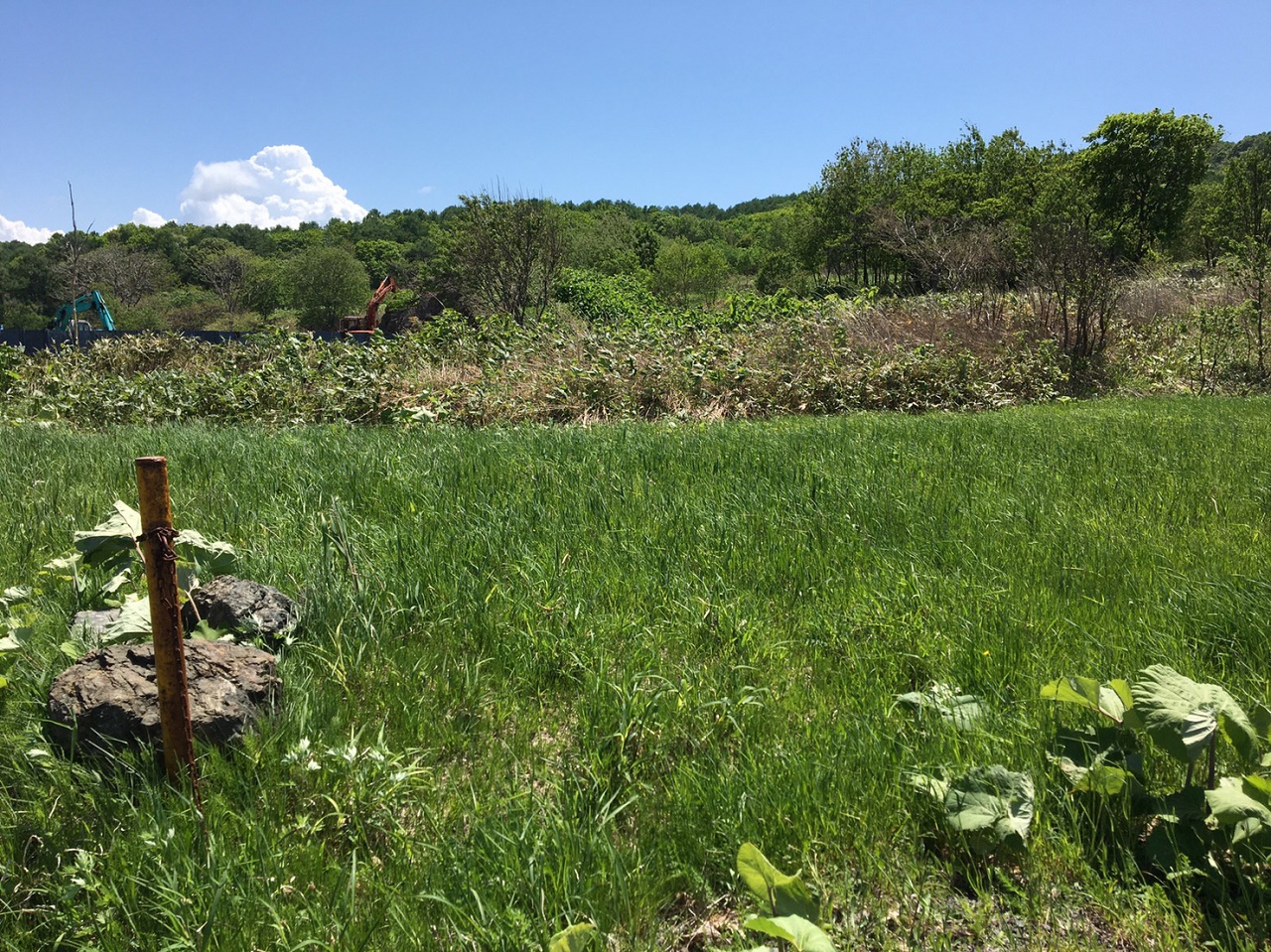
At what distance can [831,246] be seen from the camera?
159 ft

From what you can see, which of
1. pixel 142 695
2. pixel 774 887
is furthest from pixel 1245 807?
pixel 142 695

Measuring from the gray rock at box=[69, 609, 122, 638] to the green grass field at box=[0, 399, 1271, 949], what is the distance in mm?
118

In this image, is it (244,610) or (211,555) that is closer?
(244,610)

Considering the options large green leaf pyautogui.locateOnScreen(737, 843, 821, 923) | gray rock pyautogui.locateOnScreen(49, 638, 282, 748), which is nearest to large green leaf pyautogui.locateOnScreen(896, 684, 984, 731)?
large green leaf pyautogui.locateOnScreen(737, 843, 821, 923)

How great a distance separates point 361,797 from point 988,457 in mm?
4677

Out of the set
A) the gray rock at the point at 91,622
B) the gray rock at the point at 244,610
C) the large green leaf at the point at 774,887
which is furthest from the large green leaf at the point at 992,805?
the gray rock at the point at 91,622

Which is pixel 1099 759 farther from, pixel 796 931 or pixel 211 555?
pixel 211 555

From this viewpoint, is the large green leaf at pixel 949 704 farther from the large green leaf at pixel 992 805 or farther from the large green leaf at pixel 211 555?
the large green leaf at pixel 211 555

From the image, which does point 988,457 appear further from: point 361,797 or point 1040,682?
point 361,797

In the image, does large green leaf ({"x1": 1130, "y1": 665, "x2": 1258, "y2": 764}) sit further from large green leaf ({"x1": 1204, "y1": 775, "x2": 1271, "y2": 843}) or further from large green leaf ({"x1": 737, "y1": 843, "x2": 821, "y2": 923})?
large green leaf ({"x1": 737, "y1": 843, "x2": 821, "y2": 923})

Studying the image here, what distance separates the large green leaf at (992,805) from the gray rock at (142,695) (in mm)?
1835

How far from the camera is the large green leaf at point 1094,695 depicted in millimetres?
1693

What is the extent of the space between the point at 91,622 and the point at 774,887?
97.3 inches

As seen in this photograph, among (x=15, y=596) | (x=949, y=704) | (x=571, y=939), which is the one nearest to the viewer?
(x=571, y=939)
